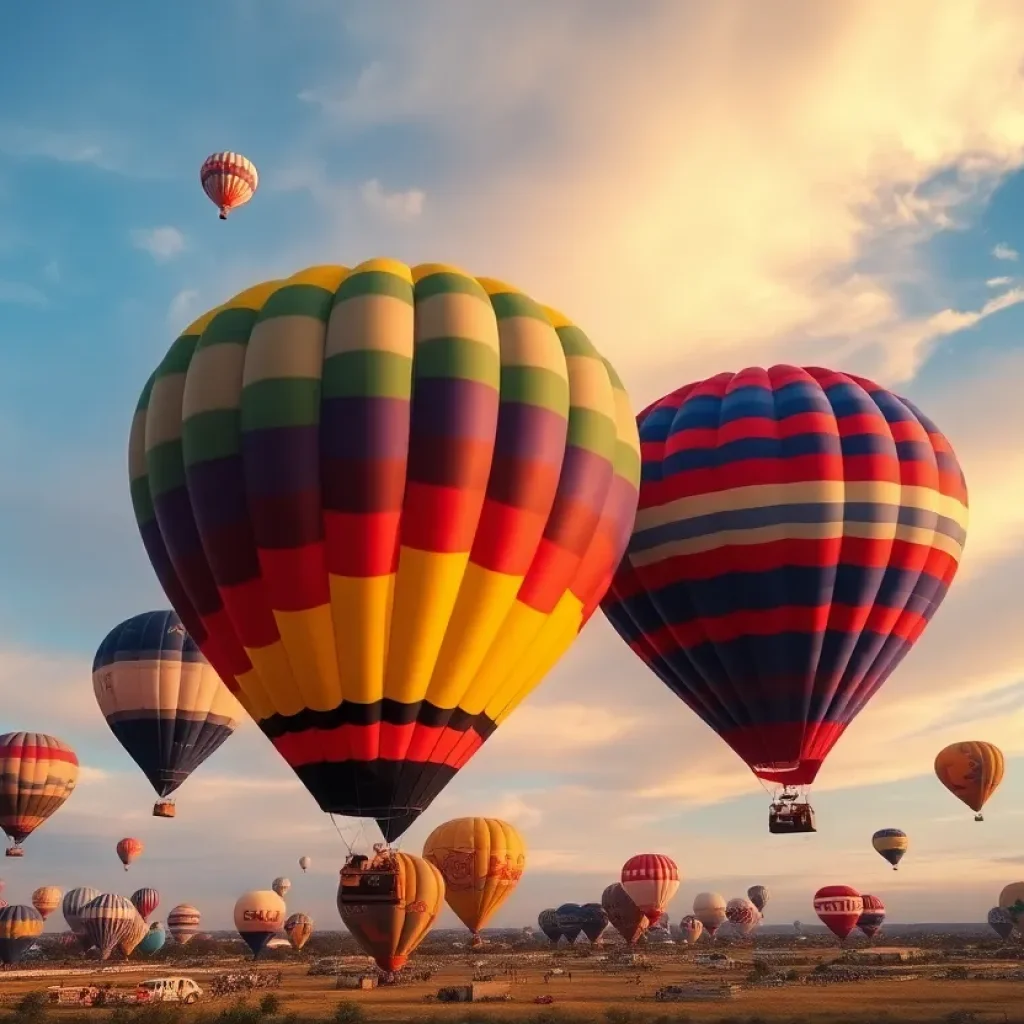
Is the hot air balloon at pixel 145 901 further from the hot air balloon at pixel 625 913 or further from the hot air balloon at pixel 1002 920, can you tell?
the hot air balloon at pixel 1002 920

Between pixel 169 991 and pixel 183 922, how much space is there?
5191cm

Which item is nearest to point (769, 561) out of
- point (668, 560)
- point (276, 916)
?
point (668, 560)

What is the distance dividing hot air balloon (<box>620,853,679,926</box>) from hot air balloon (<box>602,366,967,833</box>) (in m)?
35.7

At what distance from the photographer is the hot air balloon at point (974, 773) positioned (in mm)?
45969

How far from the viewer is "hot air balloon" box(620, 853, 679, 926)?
56.5 meters

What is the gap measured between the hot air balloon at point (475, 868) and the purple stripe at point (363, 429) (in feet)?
90.2

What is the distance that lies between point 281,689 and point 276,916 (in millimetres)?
50382

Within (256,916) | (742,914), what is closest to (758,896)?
(742,914)

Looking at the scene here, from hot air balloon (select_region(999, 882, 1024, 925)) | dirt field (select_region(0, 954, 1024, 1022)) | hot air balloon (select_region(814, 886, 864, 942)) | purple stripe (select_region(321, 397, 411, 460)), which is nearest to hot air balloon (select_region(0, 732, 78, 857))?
dirt field (select_region(0, 954, 1024, 1022))

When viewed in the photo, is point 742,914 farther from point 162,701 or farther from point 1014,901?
point 162,701

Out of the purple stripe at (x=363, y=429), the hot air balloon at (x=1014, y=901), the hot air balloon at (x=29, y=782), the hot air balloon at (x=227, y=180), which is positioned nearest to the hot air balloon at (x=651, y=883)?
the hot air balloon at (x=1014, y=901)

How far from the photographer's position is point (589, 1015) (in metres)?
30.8

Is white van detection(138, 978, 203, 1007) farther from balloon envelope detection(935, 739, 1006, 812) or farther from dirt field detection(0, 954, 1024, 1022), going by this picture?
balloon envelope detection(935, 739, 1006, 812)

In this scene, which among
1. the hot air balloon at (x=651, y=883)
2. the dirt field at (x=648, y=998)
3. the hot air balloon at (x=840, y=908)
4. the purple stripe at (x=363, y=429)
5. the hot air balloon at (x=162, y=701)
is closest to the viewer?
the purple stripe at (x=363, y=429)
